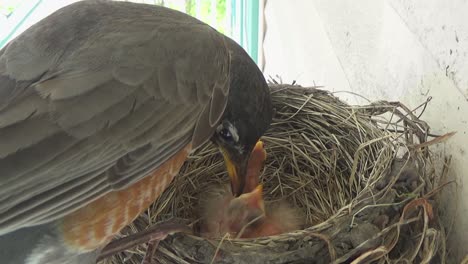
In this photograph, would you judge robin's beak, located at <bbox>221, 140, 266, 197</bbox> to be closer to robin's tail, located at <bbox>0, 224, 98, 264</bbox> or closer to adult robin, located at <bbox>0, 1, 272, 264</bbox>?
adult robin, located at <bbox>0, 1, 272, 264</bbox>

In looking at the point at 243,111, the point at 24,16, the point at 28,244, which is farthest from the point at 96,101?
the point at 24,16

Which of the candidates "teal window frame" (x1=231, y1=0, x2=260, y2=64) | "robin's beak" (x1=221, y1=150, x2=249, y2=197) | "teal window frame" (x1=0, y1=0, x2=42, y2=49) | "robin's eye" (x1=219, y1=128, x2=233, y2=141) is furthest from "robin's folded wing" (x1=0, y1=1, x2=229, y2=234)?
"teal window frame" (x1=231, y1=0, x2=260, y2=64)

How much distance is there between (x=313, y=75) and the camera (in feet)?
7.67

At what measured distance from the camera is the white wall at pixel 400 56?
1257 mm

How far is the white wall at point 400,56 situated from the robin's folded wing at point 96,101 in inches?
16.3

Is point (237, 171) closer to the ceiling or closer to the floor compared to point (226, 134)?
closer to the floor

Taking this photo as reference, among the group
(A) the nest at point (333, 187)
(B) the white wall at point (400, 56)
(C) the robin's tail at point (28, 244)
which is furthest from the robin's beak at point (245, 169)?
(C) the robin's tail at point (28, 244)

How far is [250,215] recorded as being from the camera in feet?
5.50

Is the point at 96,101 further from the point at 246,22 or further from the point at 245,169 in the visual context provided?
the point at 246,22

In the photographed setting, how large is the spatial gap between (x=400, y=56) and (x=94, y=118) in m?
0.74

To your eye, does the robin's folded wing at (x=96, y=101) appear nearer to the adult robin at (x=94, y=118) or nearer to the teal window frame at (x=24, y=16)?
the adult robin at (x=94, y=118)

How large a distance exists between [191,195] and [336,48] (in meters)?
0.64

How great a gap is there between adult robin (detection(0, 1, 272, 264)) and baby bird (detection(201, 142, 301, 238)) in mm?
270

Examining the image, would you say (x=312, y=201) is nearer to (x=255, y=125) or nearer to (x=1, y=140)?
(x=255, y=125)
